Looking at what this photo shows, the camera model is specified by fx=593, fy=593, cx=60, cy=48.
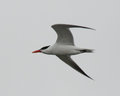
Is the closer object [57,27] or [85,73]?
[57,27]

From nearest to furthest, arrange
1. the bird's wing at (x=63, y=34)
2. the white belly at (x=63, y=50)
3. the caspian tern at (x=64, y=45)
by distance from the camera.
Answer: the bird's wing at (x=63, y=34) → the caspian tern at (x=64, y=45) → the white belly at (x=63, y=50)

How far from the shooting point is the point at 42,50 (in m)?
27.3

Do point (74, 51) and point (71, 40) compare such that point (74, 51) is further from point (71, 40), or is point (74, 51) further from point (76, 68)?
point (76, 68)

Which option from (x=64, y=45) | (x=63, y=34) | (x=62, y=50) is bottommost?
(x=62, y=50)

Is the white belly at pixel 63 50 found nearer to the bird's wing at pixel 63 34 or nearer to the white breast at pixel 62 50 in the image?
the white breast at pixel 62 50

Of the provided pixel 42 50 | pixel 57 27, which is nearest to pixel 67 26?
pixel 57 27

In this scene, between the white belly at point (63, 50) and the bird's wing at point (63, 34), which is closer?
the bird's wing at point (63, 34)

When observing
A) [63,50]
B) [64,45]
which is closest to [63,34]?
[64,45]

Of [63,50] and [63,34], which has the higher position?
[63,34]

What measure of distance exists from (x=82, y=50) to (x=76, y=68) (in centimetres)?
265

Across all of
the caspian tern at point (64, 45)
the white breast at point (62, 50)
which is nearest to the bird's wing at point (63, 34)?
the caspian tern at point (64, 45)

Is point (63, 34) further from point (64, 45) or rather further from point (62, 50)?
point (62, 50)

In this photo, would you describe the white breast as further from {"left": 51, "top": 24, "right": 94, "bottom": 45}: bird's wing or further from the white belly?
{"left": 51, "top": 24, "right": 94, "bottom": 45}: bird's wing

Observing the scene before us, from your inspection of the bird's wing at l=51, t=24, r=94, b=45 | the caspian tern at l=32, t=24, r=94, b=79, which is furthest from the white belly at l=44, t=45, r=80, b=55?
the bird's wing at l=51, t=24, r=94, b=45
